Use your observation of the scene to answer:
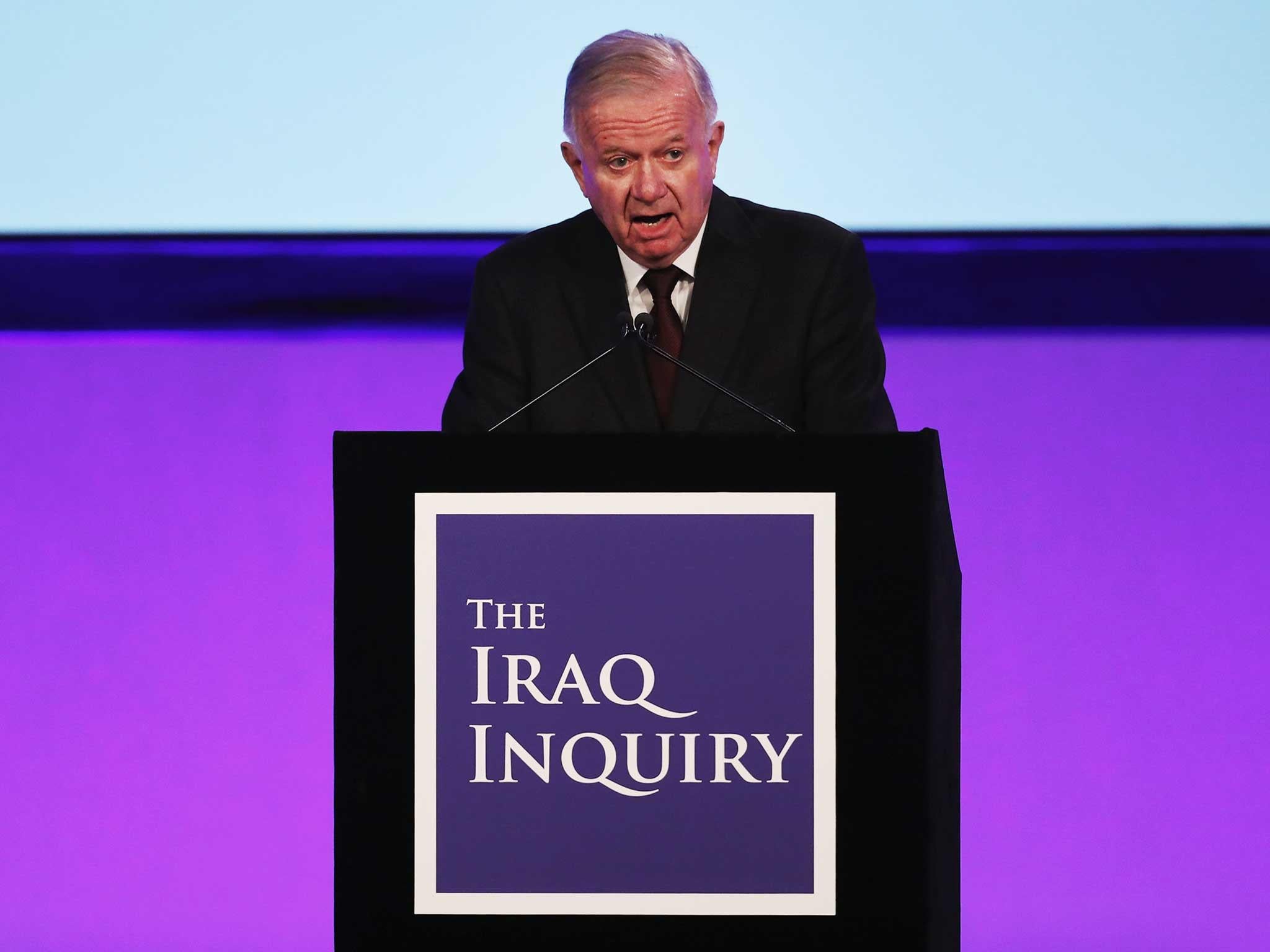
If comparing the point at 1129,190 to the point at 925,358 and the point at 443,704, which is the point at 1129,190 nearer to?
the point at 925,358

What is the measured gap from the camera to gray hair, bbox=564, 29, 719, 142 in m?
1.41

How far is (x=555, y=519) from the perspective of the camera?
3.30 feet

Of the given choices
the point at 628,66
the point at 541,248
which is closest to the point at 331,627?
the point at 541,248

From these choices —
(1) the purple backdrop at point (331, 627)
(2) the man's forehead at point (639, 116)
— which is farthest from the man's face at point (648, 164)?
(1) the purple backdrop at point (331, 627)

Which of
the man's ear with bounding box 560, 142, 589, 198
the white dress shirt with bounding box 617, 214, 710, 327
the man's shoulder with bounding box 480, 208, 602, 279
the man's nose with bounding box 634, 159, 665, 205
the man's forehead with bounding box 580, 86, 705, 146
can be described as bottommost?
the white dress shirt with bounding box 617, 214, 710, 327

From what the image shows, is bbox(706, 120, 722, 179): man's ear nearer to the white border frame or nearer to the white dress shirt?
the white dress shirt

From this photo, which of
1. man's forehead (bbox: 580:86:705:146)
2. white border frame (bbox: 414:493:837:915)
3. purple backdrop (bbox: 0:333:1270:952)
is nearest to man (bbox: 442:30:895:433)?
man's forehead (bbox: 580:86:705:146)

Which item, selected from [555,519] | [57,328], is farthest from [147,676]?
[555,519]

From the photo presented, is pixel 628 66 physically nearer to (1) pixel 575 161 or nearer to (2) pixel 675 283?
(1) pixel 575 161

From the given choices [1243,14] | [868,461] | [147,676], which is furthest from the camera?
[147,676]

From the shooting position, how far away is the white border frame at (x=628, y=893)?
1000 mm

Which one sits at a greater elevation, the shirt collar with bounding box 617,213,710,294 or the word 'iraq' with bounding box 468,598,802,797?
the shirt collar with bounding box 617,213,710,294

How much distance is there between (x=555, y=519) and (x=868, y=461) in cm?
21

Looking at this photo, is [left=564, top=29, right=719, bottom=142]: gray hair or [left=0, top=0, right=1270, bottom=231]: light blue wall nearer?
[left=564, top=29, right=719, bottom=142]: gray hair
